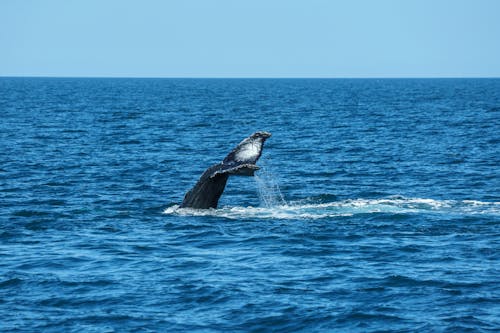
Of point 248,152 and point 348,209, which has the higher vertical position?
point 248,152

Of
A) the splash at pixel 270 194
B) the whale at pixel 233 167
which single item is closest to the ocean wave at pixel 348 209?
the splash at pixel 270 194

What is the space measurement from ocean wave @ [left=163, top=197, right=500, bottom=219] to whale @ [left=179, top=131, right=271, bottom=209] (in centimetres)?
85

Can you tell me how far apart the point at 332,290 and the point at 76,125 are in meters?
54.5

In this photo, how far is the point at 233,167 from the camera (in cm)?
2383

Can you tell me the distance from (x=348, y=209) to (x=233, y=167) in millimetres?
5625

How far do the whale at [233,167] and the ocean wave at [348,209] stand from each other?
2.79 feet

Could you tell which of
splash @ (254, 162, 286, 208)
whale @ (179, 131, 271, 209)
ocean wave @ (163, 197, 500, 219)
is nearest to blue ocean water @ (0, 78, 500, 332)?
ocean wave @ (163, 197, 500, 219)

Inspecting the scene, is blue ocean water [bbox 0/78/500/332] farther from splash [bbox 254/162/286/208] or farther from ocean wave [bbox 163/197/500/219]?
splash [bbox 254/162/286/208]

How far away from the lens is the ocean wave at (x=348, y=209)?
87.9 feet

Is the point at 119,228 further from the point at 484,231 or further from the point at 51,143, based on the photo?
the point at 51,143

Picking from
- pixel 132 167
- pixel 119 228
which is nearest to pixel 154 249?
pixel 119 228

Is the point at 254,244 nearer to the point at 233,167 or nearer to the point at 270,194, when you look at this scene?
the point at 233,167

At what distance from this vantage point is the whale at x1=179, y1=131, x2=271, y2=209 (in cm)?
2357

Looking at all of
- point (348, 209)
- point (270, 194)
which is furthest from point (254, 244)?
point (270, 194)
